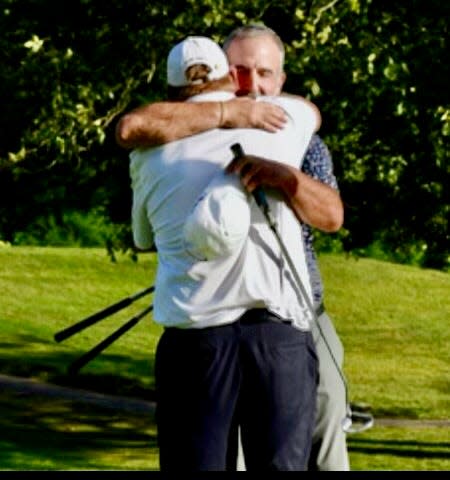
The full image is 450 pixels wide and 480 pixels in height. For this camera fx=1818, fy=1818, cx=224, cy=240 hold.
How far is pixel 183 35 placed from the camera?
12273 mm

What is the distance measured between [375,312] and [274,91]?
21108mm

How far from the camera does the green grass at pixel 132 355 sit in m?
13.8

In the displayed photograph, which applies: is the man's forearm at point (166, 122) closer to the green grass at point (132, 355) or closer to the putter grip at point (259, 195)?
the putter grip at point (259, 195)

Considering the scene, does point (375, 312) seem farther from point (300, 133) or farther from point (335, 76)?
point (300, 133)

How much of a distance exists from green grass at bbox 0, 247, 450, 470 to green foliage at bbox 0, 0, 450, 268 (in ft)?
6.33

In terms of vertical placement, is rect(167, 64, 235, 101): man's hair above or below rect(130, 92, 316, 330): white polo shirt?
above

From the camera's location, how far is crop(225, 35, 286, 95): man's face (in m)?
5.38

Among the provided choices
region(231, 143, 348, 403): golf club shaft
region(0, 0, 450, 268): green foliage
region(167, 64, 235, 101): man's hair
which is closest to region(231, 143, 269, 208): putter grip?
region(231, 143, 348, 403): golf club shaft

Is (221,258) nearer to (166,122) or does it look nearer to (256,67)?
(166,122)

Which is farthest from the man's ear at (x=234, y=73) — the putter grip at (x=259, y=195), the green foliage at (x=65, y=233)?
the green foliage at (x=65, y=233)

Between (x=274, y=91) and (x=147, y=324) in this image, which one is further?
(x=147, y=324)

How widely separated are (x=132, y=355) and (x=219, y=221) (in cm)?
1676

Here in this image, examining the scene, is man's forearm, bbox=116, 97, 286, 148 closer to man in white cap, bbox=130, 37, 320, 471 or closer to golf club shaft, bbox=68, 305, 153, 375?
man in white cap, bbox=130, 37, 320, 471

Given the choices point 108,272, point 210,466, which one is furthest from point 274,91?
point 108,272
